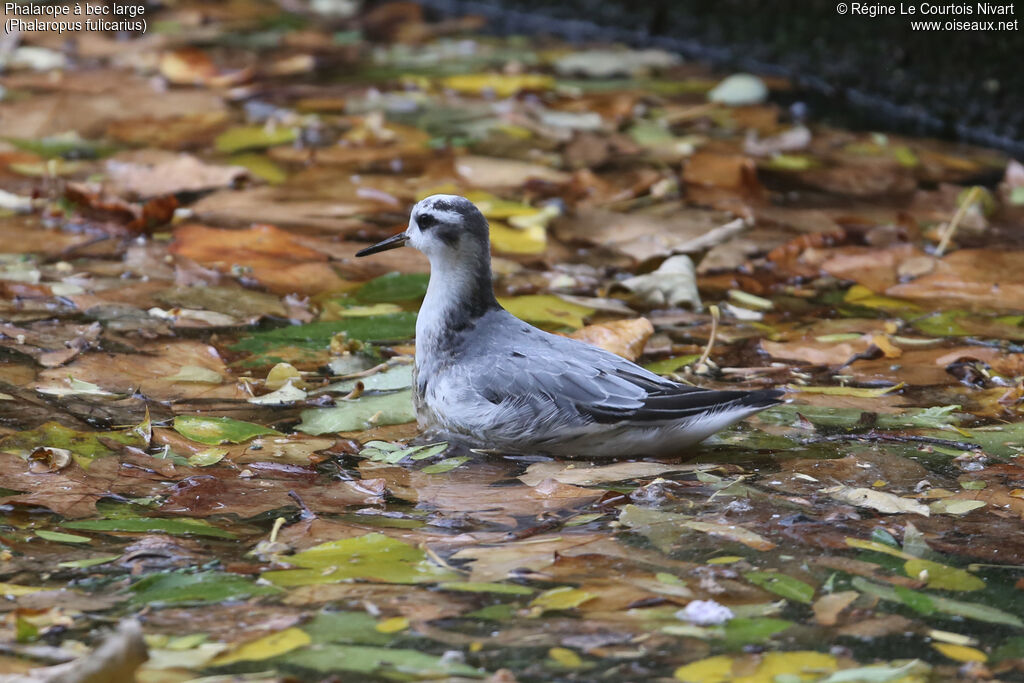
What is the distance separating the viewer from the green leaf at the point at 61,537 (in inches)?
121

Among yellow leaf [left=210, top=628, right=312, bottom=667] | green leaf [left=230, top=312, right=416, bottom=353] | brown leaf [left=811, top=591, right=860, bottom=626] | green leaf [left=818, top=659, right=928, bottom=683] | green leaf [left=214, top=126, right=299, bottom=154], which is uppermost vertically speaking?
green leaf [left=214, top=126, right=299, bottom=154]

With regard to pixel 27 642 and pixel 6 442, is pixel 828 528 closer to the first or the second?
pixel 27 642

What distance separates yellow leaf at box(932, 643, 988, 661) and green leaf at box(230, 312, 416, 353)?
255 cm

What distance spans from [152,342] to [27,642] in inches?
83.1

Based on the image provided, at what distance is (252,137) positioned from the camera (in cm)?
714

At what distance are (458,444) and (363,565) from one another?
42.0 inches

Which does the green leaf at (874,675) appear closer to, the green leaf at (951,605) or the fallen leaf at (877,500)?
the green leaf at (951,605)

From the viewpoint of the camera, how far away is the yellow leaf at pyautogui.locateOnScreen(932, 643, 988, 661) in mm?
2600

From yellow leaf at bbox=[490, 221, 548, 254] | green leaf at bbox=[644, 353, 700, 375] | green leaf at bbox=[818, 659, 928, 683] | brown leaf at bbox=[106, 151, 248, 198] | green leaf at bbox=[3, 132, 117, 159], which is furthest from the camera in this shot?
green leaf at bbox=[3, 132, 117, 159]

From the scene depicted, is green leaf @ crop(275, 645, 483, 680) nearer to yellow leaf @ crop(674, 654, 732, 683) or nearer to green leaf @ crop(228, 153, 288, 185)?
yellow leaf @ crop(674, 654, 732, 683)

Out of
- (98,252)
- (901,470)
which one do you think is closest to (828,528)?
(901,470)

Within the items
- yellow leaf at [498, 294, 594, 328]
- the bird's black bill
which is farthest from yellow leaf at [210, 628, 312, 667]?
yellow leaf at [498, 294, 594, 328]

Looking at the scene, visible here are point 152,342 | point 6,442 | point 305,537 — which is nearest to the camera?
point 305,537

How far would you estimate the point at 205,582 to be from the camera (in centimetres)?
285
